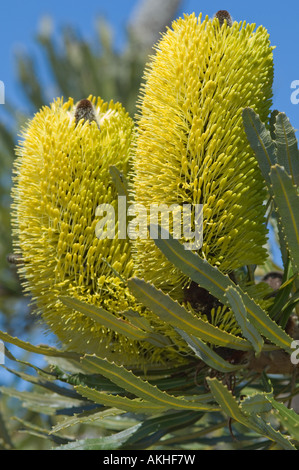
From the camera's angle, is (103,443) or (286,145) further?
→ (103,443)

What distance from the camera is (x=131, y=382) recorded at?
2.41ft

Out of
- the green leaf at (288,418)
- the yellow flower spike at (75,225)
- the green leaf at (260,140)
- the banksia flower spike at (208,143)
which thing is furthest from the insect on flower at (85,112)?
the green leaf at (288,418)

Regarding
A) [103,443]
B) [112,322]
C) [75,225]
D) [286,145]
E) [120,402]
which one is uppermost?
[286,145]

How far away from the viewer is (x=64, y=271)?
0.82 meters

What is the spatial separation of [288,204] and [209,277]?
0.42 feet

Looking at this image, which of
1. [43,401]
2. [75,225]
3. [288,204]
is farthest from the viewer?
[43,401]

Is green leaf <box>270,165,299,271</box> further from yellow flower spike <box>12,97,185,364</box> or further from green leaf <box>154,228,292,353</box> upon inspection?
yellow flower spike <box>12,97,185,364</box>

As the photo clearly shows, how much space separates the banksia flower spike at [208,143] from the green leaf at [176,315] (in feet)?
0.29

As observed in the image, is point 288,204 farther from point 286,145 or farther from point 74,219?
point 74,219

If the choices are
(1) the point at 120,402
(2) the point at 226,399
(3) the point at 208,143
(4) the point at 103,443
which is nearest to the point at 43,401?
(4) the point at 103,443

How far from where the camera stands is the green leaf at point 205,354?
2.43 ft

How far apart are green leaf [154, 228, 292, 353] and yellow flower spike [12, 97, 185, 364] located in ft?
0.45
